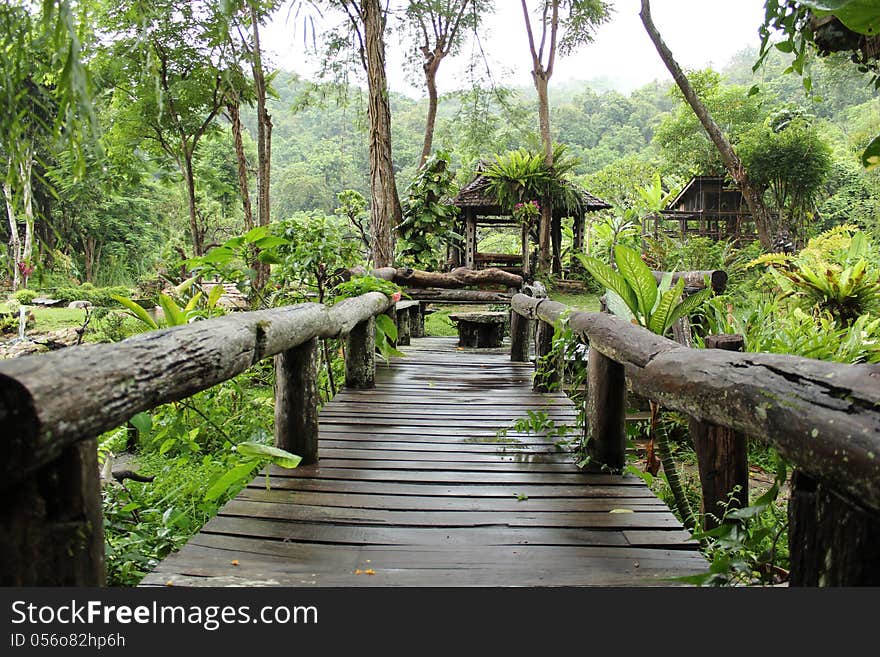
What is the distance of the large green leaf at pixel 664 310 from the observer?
259 centimetres

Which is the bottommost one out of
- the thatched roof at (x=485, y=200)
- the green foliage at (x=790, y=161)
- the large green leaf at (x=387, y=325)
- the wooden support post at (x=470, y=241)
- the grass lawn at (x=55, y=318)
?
the grass lawn at (x=55, y=318)

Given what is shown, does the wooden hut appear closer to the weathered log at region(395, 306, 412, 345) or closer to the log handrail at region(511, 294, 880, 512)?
the weathered log at region(395, 306, 412, 345)

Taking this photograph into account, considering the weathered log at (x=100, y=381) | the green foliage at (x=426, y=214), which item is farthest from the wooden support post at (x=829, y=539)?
the green foliage at (x=426, y=214)

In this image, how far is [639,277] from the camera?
2689mm

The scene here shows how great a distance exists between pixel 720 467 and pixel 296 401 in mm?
1872

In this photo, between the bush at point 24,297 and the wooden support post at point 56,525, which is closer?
the wooden support post at point 56,525

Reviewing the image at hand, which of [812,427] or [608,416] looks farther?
[608,416]

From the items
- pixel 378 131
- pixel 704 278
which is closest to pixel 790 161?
pixel 378 131

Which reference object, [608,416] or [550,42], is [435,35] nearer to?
[550,42]

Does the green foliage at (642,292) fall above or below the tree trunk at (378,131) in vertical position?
below

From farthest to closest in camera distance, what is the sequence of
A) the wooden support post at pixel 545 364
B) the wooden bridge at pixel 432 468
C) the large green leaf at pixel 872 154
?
the wooden support post at pixel 545 364 < the large green leaf at pixel 872 154 < the wooden bridge at pixel 432 468

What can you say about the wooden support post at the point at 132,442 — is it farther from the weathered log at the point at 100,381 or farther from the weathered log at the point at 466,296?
the weathered log at the point at 100,381

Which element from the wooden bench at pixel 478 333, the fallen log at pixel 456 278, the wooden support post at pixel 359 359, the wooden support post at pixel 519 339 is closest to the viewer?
the wooden support post at pixel 359 359

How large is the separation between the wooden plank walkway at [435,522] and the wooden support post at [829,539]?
582 millimetres
